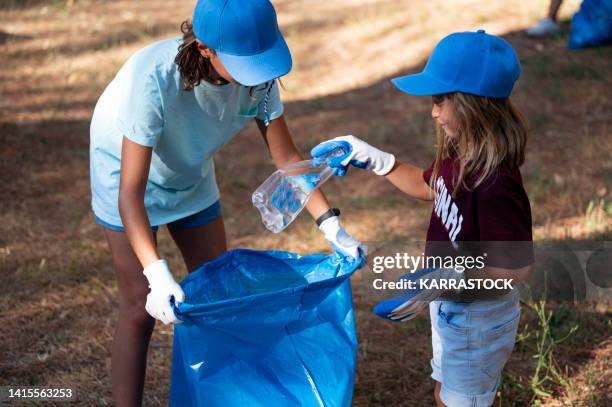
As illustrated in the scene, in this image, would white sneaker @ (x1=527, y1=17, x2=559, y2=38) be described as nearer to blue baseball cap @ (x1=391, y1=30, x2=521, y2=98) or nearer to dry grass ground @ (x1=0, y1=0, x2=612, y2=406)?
dry grass ground @ (x1=0, y1=0, x2=612, y2=406)

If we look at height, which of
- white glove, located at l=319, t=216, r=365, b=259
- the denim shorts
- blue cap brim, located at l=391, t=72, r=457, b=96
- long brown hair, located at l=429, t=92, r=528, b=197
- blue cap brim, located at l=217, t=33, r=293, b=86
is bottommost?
the denim shorts

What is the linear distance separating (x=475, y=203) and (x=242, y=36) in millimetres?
702

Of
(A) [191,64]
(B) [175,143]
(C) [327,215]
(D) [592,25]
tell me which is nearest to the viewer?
(A) [191,64]

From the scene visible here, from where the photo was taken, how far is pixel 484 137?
1.91 meters

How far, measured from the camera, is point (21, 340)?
3061mm

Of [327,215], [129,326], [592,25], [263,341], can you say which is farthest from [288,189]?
[592,25]

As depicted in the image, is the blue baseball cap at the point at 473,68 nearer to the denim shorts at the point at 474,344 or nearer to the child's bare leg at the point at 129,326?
the denim shorts at the point at 474,344

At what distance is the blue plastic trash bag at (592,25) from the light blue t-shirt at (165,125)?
4205 mm

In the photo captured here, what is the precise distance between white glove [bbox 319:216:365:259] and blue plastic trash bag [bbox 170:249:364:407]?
1.2 inches

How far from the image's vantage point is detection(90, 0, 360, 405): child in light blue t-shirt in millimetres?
1934

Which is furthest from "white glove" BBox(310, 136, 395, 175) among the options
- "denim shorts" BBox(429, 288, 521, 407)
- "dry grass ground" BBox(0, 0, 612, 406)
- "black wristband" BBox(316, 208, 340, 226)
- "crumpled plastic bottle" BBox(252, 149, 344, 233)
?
"dry grass ground" BBox(0, 0, 612, 406)

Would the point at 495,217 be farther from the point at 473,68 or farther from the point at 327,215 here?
the point at 327,215

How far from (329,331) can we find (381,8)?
17.8 feet

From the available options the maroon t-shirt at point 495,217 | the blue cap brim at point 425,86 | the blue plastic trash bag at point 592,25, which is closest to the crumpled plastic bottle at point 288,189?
the blue cap brim at point 425,86
